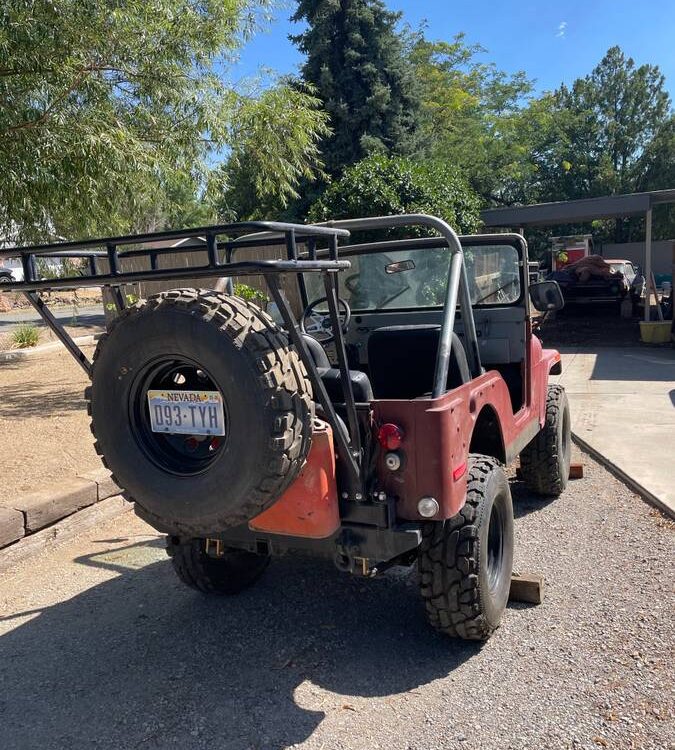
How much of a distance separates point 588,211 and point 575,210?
29 cm

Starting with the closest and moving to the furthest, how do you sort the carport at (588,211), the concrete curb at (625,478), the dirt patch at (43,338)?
the concrete curb at (625,478), the carport at (588,211), the dirt patch at (43,338)

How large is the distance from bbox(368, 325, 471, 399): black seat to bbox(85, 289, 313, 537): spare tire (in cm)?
128

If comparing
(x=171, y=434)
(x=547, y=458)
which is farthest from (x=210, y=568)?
(x=547, y=458)

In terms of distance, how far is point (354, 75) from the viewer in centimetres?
1675

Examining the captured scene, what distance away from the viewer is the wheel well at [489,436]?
11.4 ft

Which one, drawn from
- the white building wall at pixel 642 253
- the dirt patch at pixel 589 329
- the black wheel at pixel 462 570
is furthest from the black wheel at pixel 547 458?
the white building wall at pixel 642 253

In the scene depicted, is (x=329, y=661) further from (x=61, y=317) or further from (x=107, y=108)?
(x=61, y=317)

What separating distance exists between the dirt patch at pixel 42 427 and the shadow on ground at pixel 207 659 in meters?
1.87

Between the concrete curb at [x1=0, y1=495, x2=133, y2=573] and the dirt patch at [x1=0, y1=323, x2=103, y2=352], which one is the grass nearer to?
the dirt patch at [x1=0, y1=323, x2=103, y2=352]

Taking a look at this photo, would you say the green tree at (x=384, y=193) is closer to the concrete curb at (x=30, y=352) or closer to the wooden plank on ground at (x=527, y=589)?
the concrete curb at (x=30, y=352)

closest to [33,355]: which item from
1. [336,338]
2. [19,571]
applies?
[19,571]

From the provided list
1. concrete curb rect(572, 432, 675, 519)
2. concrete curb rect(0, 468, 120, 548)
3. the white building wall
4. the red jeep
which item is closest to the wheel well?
the red jeep

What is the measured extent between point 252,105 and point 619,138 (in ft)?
136

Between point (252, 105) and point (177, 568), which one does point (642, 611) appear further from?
point (252, 105)
